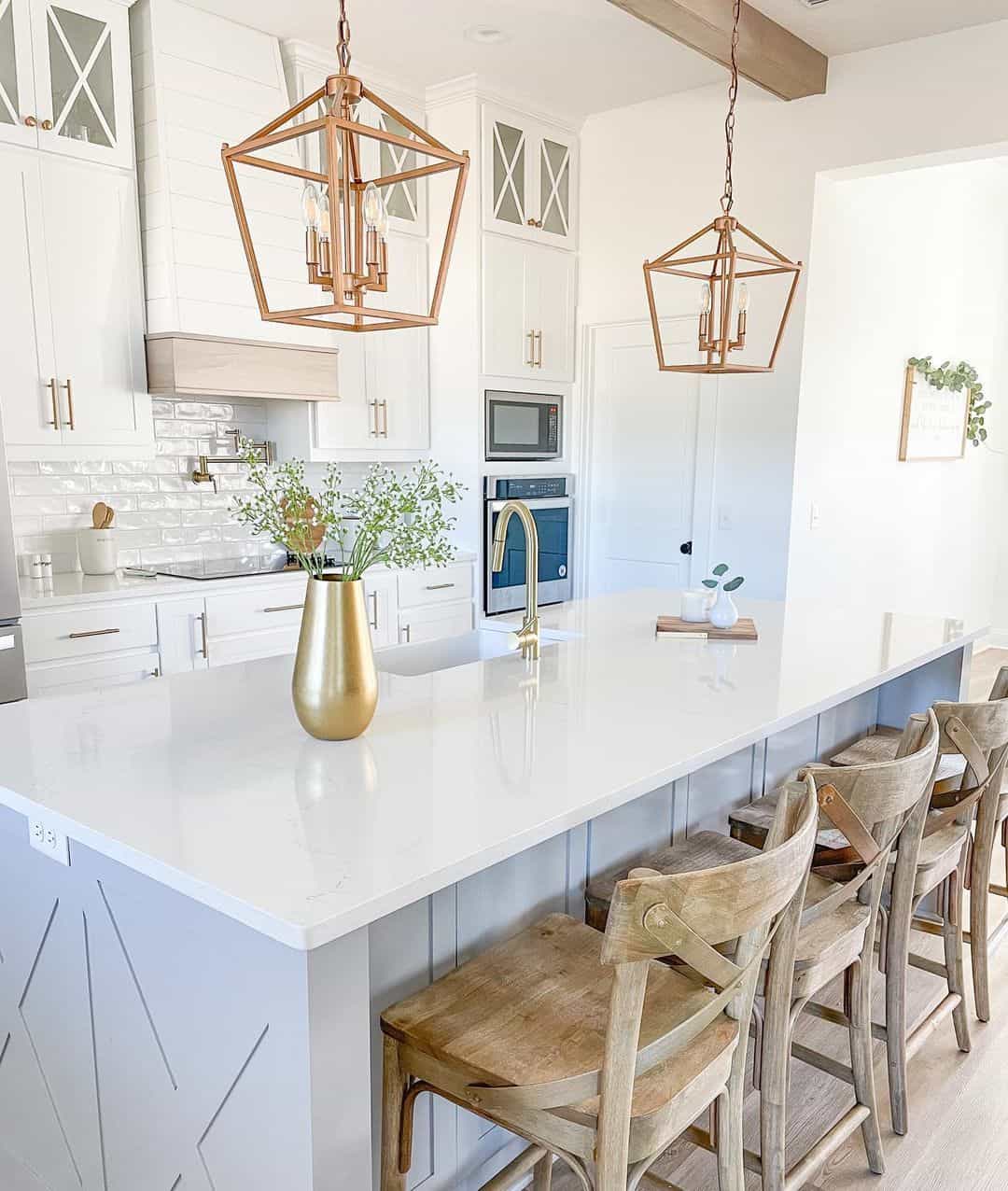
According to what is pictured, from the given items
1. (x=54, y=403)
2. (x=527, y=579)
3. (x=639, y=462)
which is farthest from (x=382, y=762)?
(x=639, y=462)

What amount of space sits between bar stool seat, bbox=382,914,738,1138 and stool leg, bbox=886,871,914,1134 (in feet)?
2.40

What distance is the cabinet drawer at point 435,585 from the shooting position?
4363mm

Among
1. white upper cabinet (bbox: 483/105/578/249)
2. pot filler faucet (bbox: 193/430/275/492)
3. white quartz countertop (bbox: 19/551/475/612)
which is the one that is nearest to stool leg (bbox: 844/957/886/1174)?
white quartz countertop (bbox: 19/551/475/612)

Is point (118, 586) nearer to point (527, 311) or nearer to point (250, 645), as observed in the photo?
point (250, 645)

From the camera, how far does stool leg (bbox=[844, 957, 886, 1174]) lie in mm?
1856

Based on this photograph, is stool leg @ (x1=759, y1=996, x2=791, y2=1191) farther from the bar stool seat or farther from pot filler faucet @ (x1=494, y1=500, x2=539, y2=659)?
pot filler faucet @ (x1=494, y1=500, x2=539, y2=659)

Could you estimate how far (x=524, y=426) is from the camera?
15.8ft

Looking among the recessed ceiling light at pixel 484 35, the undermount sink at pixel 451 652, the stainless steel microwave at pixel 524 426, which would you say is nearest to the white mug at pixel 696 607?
the undermount sink at pixel 451 652

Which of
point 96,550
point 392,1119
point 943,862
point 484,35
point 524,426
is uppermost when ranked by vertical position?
point 484,35

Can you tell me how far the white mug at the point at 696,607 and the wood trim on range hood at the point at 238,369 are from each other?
2.01 m

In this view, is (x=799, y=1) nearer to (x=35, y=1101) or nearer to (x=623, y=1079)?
(x=623, y=1079)

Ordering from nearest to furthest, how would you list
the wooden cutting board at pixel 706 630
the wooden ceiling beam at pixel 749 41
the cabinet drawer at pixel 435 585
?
the wooden cutting board at pixel 706 630 < the wooden ceiling beam at pixel 749 41 < the cabinet drawer at pixel 435 585

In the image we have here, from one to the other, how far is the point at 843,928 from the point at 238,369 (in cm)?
301

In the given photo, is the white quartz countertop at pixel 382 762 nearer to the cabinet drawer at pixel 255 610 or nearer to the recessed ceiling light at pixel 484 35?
the cabinet drawer at pixel 255 610
